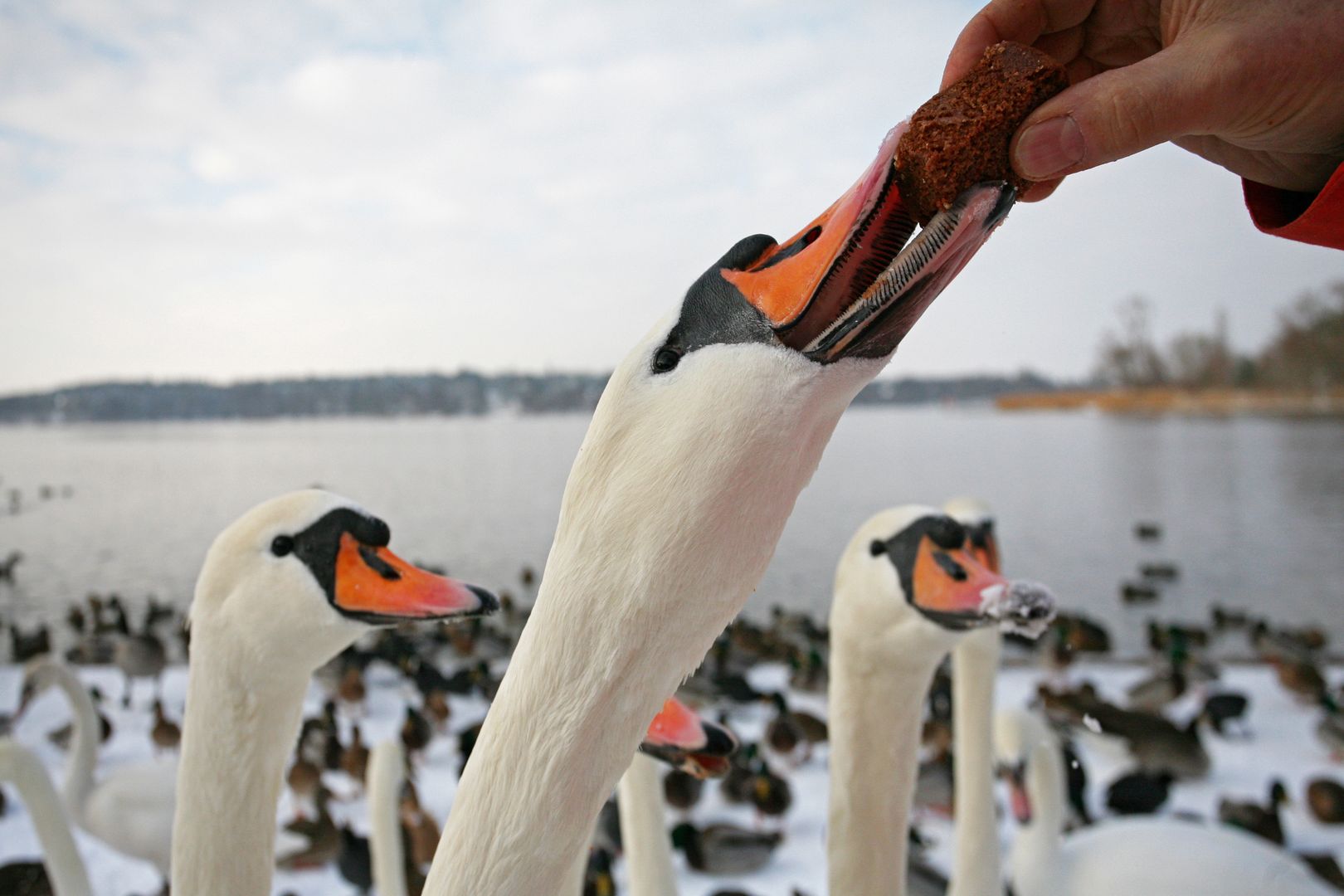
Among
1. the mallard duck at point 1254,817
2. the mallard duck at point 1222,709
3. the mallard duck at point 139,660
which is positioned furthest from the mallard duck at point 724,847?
the mallard duck at point 139,660

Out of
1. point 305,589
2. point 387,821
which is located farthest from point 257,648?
point 387,821

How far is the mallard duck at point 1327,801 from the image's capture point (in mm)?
5254

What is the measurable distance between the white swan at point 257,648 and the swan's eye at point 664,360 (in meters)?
0.96

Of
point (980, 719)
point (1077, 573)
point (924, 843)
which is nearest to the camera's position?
point (980, 719)

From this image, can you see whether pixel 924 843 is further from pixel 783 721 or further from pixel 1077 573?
pixel 1077 573

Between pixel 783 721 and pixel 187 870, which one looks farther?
pixel 783 721

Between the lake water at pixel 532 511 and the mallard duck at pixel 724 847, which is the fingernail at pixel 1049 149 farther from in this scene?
the lake water at pixel 532 511

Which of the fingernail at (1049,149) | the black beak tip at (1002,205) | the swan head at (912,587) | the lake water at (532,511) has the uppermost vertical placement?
the fingernail at (1049,149)

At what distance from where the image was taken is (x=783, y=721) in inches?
258

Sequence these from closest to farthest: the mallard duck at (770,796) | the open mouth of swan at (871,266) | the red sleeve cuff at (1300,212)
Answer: the open mouth of swan at (871,266), the red sleeve cuff at (1300,212), the mallard duck at (770,796)

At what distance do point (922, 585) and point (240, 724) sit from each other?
5.38 ft

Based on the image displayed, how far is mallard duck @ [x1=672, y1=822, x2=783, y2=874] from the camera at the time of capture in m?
5.00

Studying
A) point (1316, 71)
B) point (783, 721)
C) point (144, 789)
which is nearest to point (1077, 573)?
point (783, 721)

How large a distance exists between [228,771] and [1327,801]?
6.13 meters
